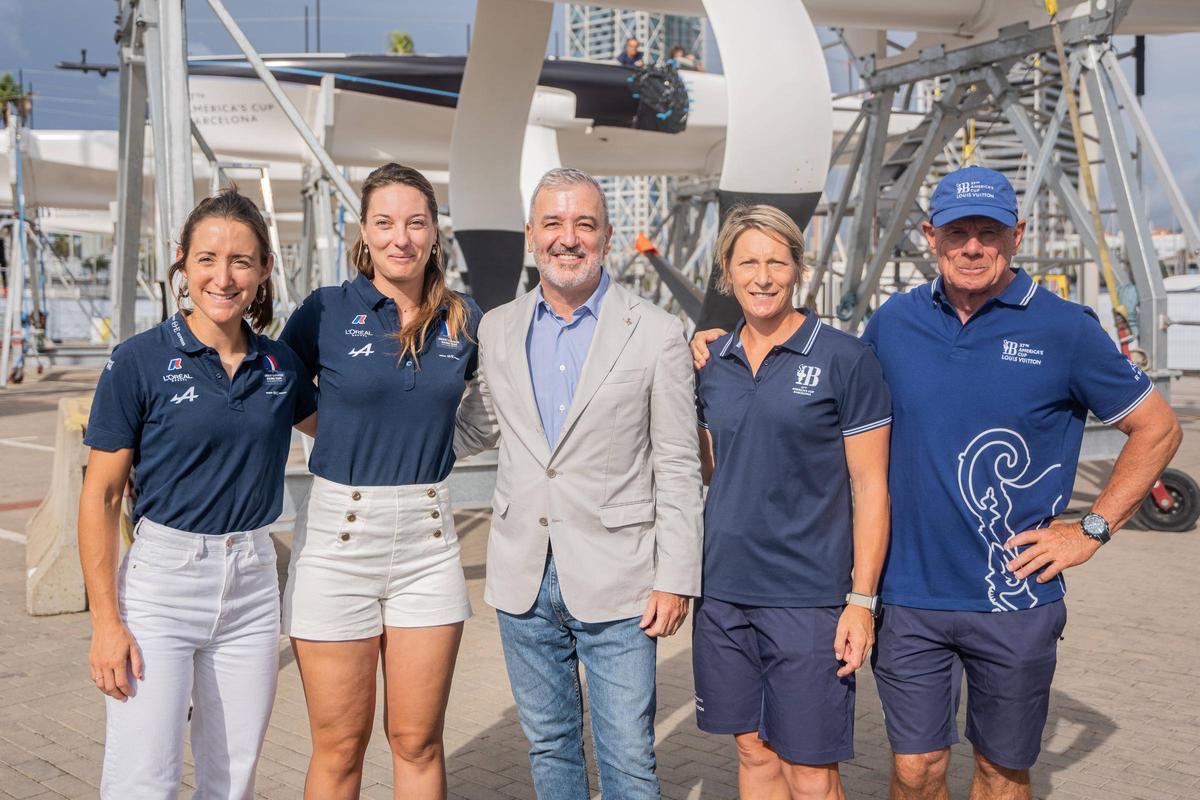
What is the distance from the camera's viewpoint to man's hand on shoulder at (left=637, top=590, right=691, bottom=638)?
267 centimetres

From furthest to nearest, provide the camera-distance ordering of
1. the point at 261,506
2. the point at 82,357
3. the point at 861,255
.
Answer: the point at 82,357, the point at 861,255, the point at 261,506

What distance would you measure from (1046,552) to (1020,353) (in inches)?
20.8

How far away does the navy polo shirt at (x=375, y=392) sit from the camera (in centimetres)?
277

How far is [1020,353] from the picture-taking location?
8.93ft

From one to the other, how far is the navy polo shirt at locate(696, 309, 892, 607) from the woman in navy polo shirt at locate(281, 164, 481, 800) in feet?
2.56

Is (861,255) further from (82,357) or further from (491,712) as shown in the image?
(82,357)

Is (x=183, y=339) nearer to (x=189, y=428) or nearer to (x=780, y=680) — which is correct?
(x=189, y=428)

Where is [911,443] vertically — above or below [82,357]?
above

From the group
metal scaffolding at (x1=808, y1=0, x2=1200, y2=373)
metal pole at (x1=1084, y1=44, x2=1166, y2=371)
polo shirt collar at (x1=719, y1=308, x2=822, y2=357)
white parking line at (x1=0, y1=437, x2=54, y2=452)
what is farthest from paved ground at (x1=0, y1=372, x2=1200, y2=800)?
white parking line at (x1=0, y1=437, x2=54, y2=452)

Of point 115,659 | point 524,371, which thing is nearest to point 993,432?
point 524,371

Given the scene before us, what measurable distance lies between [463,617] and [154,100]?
486 cm

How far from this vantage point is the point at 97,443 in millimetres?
2496

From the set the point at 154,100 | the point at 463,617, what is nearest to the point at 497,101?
the point at 154,100

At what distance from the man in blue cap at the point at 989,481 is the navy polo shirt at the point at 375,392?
1255 mm
